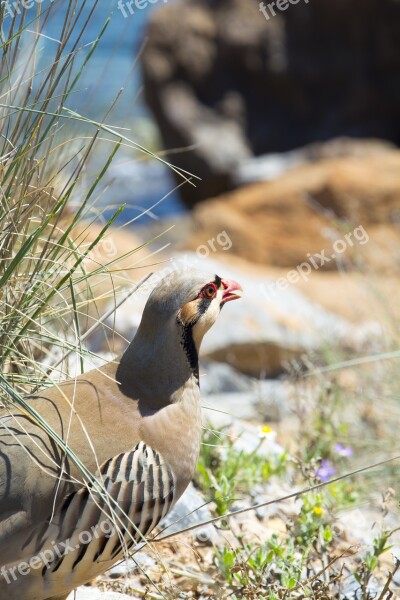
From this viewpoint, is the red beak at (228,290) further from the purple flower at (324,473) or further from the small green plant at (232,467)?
the purple flower at (324,473)

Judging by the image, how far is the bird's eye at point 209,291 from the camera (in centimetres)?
298

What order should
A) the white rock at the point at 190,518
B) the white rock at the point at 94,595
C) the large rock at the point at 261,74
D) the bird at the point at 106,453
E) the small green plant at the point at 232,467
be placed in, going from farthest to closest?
the large rock at the point at 261,74 → the small green plant at the point at 232,467 → the white rock at the point at 190,518 → the white rock at the point at 94,595 → the bird at the point at 106,453

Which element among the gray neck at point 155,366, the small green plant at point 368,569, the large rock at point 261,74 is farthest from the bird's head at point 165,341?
the large rock at point 261,74

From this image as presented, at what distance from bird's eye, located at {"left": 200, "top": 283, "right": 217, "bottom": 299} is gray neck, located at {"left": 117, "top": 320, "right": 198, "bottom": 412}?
0.13 metres

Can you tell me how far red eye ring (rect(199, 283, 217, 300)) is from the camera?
2.98m

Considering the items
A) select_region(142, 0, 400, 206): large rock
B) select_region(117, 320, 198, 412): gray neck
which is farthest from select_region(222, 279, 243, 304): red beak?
select_region(142, 0, 400, 206): large rock

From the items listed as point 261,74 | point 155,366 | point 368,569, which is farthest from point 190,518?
point 261,74

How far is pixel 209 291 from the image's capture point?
9.89ft

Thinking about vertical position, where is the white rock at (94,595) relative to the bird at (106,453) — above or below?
below

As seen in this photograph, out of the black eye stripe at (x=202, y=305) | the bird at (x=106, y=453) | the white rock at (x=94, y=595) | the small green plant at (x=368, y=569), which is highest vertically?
the black eye stripe at (x=202, y=305)

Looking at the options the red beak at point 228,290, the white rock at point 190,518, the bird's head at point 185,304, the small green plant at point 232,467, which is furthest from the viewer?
the small green plant at point 232,467

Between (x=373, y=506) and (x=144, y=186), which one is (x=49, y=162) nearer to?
(x=373, y=506)

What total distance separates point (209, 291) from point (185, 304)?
0.13 meters

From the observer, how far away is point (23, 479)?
8.51ft
